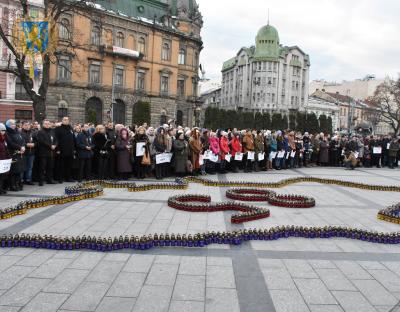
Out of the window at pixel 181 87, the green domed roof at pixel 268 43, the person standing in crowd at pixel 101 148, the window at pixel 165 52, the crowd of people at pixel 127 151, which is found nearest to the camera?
the crowd of people at pixel 127 151

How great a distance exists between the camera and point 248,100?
411 feet

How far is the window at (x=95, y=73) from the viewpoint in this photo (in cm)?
6022

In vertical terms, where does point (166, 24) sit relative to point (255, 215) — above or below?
above

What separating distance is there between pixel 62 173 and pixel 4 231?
7173 millimetres

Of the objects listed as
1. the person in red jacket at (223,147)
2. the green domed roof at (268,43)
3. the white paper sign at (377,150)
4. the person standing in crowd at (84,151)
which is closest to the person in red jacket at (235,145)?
the person in red jacket at (223,147)

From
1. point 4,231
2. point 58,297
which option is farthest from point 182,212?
point 58,297

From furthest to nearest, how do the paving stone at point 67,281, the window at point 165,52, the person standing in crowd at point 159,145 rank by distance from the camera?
the window at point 165,52 < the person standing in crowd at point 159,145 < the paving stone at point 67,281

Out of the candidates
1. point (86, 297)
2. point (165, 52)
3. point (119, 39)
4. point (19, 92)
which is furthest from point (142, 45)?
point (86, 297)

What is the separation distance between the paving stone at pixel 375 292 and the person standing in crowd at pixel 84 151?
1133cm

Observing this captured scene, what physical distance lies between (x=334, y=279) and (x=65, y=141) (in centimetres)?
1106

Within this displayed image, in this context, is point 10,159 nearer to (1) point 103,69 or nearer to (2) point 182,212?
(2) point 182,212

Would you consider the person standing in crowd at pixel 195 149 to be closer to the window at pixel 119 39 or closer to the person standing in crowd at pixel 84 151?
the person standing in crowd at pixel 84 151

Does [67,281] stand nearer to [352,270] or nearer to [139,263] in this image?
[139,263]

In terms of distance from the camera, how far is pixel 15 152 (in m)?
12.9
